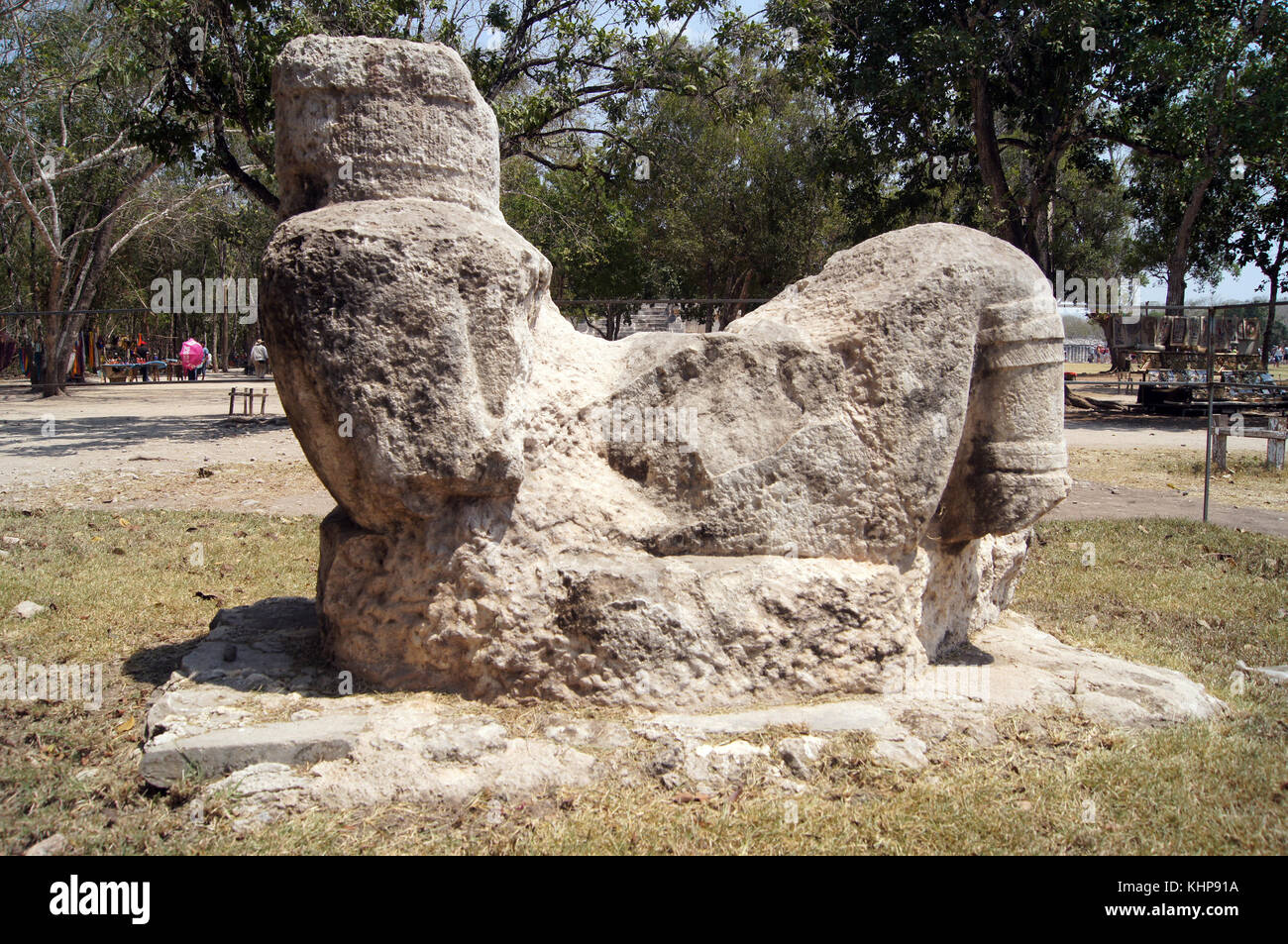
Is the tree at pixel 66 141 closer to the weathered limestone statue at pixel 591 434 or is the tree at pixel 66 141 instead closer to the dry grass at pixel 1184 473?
the weathered limestone statue at pixel 591 434

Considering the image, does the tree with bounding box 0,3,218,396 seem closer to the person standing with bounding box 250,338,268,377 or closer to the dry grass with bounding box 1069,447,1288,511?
the person standing with bounding box 250,338,268,377

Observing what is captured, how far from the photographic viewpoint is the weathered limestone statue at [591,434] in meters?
3.66

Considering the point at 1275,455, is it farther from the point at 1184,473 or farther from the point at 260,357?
the point at 260,357

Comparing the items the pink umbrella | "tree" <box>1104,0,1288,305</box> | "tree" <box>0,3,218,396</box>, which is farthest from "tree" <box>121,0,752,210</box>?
the pink umbrella

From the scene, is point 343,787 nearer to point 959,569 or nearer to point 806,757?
point 806,757

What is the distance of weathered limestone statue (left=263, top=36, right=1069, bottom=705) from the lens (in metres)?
3.66

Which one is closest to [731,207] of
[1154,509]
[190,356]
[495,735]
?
[190,356]

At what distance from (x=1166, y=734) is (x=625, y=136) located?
1155 centimetres

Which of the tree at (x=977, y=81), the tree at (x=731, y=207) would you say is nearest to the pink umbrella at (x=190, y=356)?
the tree at (x=731, y=207)

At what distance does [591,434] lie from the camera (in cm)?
431

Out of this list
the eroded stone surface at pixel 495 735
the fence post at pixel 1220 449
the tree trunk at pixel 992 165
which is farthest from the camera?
the tree trunk at pixel 992 165

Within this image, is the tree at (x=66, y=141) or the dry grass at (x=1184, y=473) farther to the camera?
the tree at (x=66, y=141)

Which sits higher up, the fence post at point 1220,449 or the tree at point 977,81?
the tree at point 977,81
